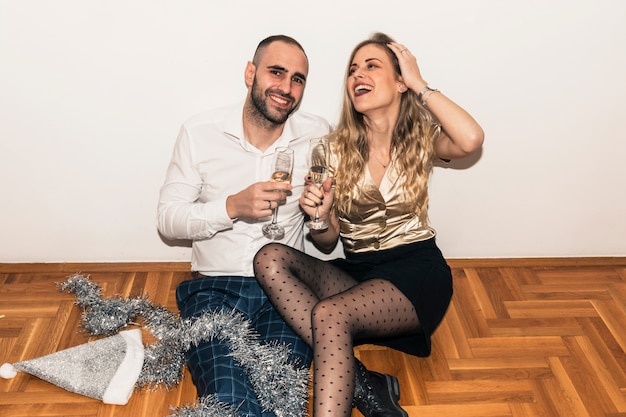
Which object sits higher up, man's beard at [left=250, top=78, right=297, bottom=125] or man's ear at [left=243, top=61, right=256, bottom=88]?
man's ear at [left=243, top=61, right=256, bottom=88]

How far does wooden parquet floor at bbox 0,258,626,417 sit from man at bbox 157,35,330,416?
1.33 ft

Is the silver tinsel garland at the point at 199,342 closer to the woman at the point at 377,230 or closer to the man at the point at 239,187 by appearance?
the man at the point at 239,187

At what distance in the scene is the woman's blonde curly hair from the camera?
2.94m

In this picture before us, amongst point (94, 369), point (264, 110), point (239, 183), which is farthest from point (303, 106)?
point (94, 369)

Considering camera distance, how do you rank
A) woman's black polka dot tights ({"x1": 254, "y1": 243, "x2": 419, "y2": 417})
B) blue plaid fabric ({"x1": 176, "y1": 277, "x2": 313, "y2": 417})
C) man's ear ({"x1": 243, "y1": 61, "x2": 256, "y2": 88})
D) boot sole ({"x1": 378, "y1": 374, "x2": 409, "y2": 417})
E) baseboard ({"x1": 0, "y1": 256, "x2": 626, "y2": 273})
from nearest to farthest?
1. woman's black polka dot tights ({"x1": 254, "y1": 243, "x2": 419, "y2": 417})
2. blue plaid fabric ({"x1": 176, "y1": 277, "x2": 313, "y2": 417})
3. boot sole ({"x1": 378, "y1": 374, "x2": 409, "y2": 417})
4. man's ear ({"x1": 243, "y1": 61, "x2": 256, "y2": 88})
5. baseboard ({"x1": 0, "y1": 256, "x2": 626, "y2": 273})

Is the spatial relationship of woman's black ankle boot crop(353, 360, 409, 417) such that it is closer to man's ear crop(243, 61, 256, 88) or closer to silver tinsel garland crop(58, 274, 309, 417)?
silver tinsel garland crop(58, 274, 309, 417)

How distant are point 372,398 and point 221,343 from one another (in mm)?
647

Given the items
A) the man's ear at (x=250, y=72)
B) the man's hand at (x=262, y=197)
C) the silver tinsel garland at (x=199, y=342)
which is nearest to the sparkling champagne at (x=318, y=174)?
the man's hand at (x=262, y=197)

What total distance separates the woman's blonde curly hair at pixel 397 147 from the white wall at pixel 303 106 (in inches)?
9.9

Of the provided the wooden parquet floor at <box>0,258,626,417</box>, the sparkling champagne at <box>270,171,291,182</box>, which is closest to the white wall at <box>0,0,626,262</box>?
the wooden parquet floor at <box>0,258,626,417</box>

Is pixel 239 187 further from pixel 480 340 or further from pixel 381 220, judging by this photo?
pixel 480 340

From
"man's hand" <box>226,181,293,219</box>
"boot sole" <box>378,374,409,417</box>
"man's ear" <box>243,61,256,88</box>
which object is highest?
"man's ear" <box>243,61,256,88</box>

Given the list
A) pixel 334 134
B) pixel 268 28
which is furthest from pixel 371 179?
pixel 268 28

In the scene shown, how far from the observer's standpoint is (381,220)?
3.02m
